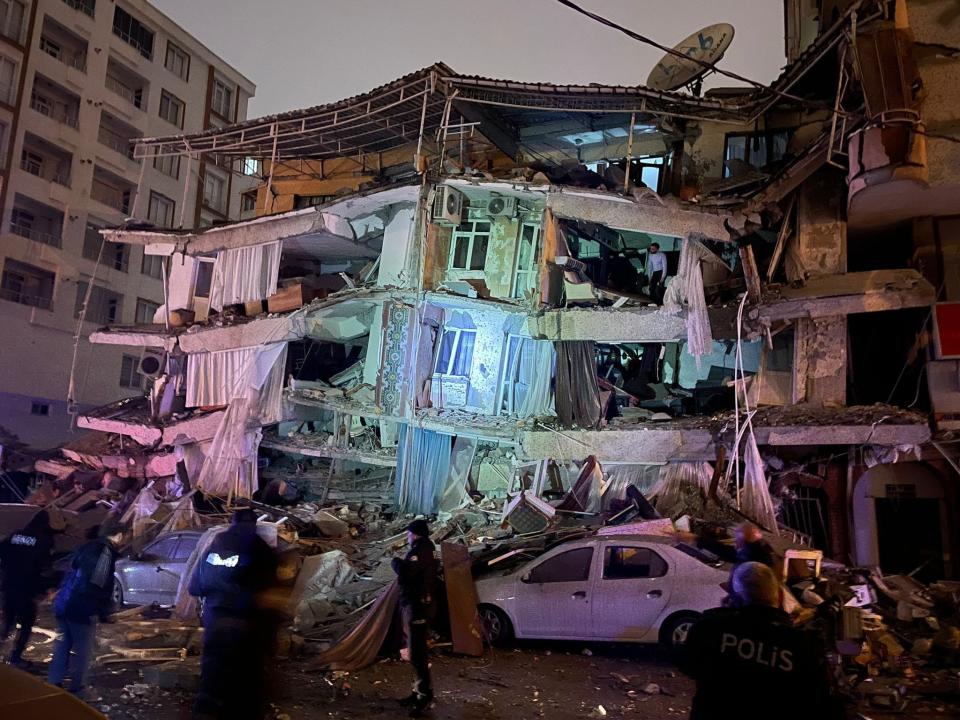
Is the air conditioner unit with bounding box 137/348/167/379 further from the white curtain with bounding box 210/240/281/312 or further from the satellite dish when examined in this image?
the satellite dish

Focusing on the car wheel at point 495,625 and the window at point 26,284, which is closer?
the car wheel at point 495,625

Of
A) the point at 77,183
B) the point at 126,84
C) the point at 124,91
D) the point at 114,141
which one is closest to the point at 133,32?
the point at 126,84

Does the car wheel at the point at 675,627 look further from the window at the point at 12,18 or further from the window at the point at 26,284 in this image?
the window at the point at 12,18

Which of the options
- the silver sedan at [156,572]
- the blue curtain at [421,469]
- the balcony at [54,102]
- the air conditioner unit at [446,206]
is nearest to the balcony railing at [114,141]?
the balcony at [54,102]

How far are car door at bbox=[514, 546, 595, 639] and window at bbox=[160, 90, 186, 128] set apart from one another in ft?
119

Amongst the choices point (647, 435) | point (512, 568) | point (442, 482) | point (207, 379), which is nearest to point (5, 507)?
point (207, 379)

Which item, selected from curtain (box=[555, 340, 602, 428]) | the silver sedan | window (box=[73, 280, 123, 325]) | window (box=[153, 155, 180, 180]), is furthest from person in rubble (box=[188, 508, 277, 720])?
window (box=[153, 155, 180, 180])

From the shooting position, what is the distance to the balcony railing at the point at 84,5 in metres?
33.1

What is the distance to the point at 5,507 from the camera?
58.5 ft

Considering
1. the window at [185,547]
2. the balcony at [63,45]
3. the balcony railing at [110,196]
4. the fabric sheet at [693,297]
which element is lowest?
the window at [185,547]

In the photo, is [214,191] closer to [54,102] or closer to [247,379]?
[54,102]

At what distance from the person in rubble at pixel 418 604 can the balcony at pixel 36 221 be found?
3089cm

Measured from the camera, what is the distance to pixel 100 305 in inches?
1347

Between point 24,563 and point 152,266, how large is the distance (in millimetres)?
32491
